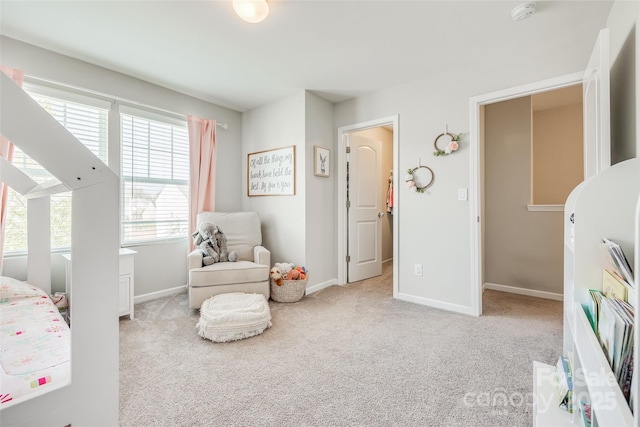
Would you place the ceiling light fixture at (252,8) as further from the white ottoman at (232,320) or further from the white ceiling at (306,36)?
the white ottoman at (232,320)

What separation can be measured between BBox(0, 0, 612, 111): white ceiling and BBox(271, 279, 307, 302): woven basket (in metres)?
2.16

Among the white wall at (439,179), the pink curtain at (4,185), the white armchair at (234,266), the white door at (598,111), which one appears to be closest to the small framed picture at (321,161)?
the white wall at (439,179)

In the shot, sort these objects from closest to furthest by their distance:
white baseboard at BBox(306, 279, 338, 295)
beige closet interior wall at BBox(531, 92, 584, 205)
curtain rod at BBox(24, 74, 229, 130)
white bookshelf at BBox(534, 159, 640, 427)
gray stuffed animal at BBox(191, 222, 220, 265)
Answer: white bookshelf at BBox(534, 159, 640, 427), curtain rod at BBox(24, 74, 229, 130), gray stuffed animal at BBox(191, 222, 220, 265), white baseboard at BBox(306, 279, 338, 295), beige closet interior wall at BBox(531, 92, 584, 205)

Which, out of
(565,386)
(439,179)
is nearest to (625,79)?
(439,179)

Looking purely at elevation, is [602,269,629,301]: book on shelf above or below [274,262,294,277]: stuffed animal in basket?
above

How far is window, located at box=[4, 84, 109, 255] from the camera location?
218cm

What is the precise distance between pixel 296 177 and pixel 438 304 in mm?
2043

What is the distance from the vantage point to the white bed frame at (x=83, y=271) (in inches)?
22.1

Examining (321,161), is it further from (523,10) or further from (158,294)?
(158,294)

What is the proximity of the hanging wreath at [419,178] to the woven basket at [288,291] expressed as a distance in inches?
61.0

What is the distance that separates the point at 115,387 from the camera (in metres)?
0.68

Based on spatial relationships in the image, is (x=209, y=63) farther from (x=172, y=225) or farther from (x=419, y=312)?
(x=419, y=312)

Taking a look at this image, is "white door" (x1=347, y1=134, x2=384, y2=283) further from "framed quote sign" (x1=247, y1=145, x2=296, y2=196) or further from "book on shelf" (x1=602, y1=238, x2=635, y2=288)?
"book on shelf" (x1=602, y1=238, x2=635, y2=288)

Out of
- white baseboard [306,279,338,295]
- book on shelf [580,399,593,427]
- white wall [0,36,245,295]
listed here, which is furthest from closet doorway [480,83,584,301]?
white wall [0,36,245,295]
